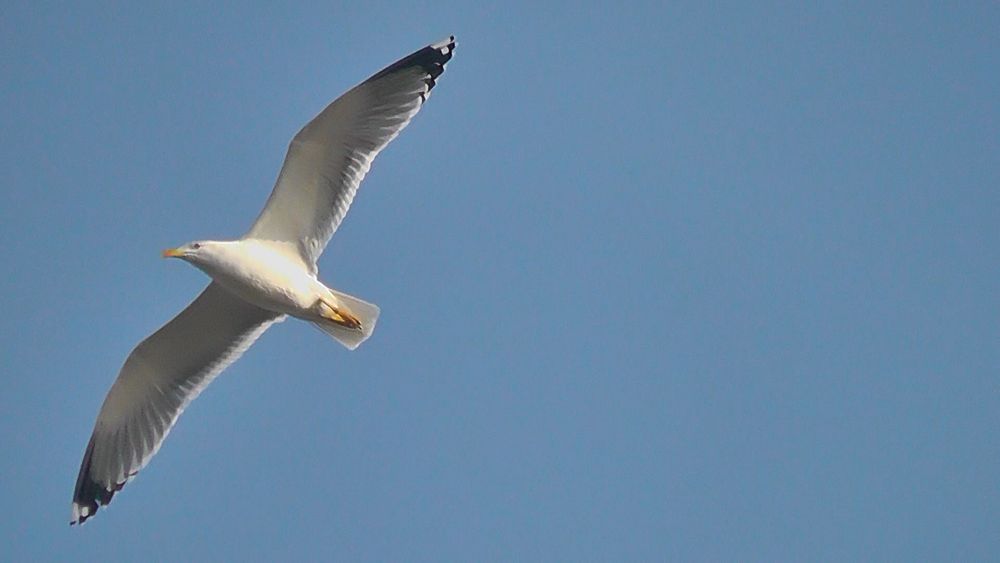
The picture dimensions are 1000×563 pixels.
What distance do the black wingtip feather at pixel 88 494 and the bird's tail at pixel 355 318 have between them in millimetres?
1883

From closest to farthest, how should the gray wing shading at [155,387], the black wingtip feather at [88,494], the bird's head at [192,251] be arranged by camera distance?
the bird's head at [192,251] < the gray wing shading at [155,387] < the black wingtip feather at [88,494]

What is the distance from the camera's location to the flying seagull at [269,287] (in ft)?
27.2

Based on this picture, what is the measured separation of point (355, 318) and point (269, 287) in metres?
0.59

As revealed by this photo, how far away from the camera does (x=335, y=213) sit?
28.3 ft

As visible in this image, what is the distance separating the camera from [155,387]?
9.01m

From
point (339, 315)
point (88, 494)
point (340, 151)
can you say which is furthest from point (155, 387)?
point (340, 151)

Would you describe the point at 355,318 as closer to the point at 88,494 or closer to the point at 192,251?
the point at 192,251

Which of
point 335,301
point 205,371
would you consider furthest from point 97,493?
point 335,301

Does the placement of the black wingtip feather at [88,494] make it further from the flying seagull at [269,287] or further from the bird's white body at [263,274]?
the bird's white body at [263,274]

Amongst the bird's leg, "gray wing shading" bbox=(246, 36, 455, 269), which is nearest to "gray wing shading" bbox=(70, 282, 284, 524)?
"gray wing shading" bbox=(246, 36, 455, 269)

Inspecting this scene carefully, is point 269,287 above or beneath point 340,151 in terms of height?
beneath

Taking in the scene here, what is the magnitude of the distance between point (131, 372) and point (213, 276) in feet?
3.76

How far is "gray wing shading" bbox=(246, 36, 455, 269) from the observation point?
835 cm

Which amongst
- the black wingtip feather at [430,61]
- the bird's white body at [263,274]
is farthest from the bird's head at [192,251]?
the black wingtip feather at [430,61]
